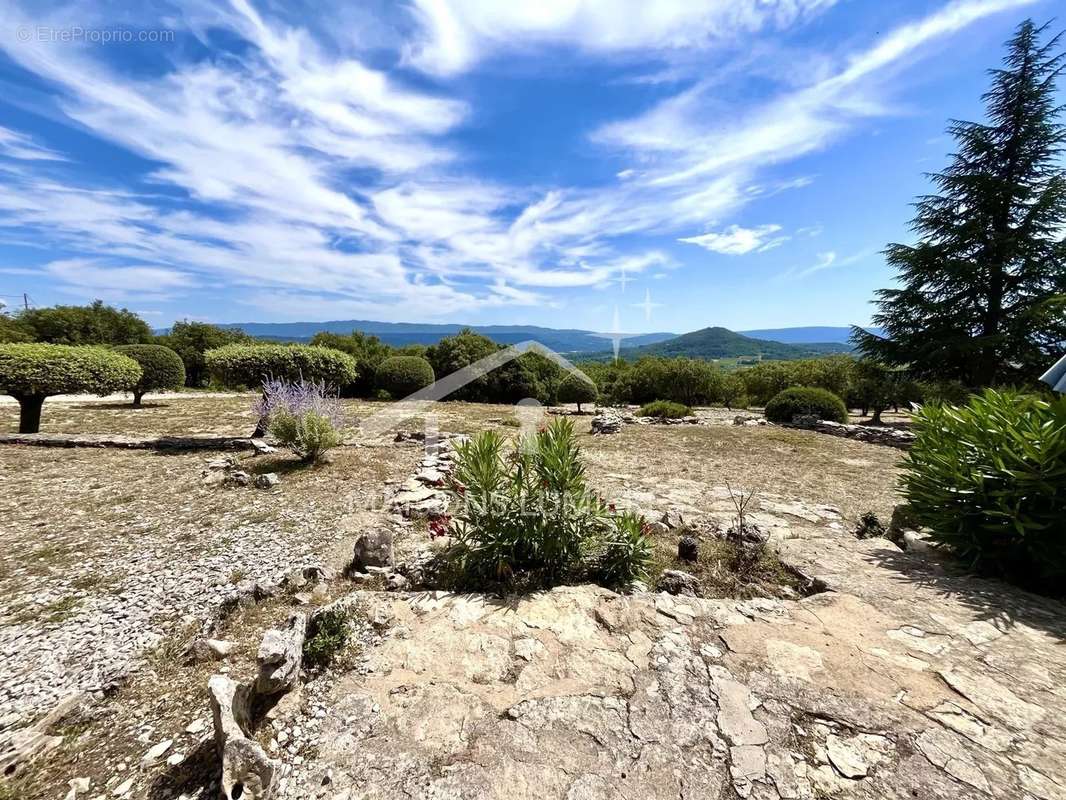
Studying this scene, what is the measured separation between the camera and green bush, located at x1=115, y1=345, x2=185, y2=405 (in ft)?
41.8

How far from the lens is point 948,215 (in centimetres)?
1319

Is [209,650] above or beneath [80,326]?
beneath

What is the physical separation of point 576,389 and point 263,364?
36.5ft

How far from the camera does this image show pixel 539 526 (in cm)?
302

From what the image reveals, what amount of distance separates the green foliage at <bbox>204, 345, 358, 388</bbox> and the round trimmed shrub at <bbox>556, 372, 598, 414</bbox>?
9.92 m

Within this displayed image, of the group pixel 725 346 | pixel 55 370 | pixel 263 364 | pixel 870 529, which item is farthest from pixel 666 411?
pixel 725 346

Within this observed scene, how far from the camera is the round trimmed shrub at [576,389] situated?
16797 mm

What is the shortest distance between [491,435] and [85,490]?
18.1ft

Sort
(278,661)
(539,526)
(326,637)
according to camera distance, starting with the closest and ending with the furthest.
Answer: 1. (278,661)
2. (326,637)
3. (539,526)

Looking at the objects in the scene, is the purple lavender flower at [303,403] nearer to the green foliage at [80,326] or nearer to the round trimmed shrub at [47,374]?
the round trimmed shrub at [47,374]

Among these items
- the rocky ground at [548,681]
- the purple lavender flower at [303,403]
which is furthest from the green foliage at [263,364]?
the rocky ground at [548,681]

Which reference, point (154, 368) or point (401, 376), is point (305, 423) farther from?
point (401, 376)

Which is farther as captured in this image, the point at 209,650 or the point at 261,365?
the point at 261,365

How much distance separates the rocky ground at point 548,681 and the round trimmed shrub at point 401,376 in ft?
50.2
